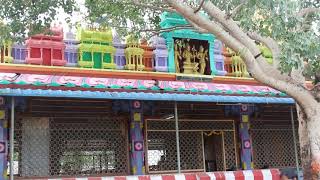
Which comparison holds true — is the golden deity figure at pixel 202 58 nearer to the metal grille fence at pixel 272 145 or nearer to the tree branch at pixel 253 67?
the metal grille fence at pixel 272 145

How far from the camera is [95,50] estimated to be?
38.6 feet

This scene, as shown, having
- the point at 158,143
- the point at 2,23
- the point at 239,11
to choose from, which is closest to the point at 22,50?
the point at 2,23

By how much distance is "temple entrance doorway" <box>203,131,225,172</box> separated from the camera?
43.7ft

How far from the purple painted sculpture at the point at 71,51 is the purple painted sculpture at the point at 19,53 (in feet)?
3.21

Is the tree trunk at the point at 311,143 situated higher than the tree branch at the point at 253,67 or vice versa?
the tree branch at the point at 253,67

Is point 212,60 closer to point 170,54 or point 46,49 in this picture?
point 170,54

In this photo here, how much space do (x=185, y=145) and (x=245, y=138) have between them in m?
1.63

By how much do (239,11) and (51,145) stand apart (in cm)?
540

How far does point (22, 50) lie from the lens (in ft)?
36.9

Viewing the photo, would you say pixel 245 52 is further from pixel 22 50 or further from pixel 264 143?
pixel 264 143

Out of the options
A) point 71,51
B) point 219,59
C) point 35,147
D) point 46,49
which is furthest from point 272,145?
point 46,49

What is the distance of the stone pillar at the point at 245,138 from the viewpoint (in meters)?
12.5

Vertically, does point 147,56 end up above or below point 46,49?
below

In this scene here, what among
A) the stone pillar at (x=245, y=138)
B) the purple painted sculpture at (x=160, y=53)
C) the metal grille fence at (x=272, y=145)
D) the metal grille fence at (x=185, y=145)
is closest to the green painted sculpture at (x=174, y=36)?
the purple painted sculpture at (x=160, y=53)
